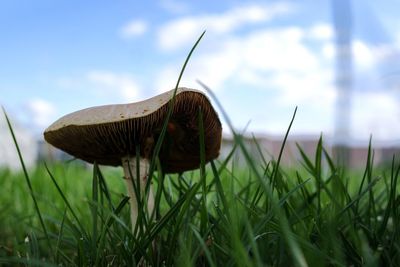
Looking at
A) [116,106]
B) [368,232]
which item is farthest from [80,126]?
[368,232]

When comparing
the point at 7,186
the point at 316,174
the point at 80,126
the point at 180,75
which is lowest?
the point at 7,186

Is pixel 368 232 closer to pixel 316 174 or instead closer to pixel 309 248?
pixel 316 174

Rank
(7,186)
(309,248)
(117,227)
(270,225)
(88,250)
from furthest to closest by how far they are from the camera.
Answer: (7,186) < (117,227) < (88,250) < (270,225) < (309,248)

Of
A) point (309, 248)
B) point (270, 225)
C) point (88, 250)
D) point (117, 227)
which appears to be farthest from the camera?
point (117, 227)

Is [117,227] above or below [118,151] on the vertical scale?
below
